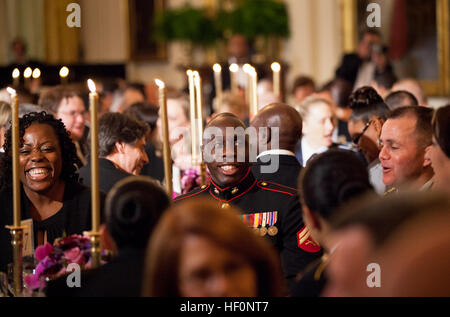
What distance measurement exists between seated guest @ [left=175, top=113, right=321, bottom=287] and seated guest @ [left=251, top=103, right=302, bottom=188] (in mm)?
480

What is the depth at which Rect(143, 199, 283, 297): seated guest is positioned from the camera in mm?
1658

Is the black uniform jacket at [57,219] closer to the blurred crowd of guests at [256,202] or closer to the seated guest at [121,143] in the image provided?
the blurred crowd of guests at [256,202]

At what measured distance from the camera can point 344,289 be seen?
1547 mm

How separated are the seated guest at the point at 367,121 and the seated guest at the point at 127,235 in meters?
2.47

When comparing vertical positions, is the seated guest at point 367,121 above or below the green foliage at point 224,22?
below

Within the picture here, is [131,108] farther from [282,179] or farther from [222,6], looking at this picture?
[222,6]

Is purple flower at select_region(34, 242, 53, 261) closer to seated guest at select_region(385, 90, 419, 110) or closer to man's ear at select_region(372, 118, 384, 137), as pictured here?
man's ear at select_region(372, 118, 384, 137)

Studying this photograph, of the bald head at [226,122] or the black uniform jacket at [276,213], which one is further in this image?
the bald head at [226,122]

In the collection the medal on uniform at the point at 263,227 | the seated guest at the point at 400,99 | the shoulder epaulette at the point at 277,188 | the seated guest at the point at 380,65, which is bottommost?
the medal on uniform at the point at 263,227

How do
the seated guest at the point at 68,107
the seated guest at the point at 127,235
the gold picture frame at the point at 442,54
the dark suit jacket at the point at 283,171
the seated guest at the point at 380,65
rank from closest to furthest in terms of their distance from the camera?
the seated guest at the point at 127,235 → the dark suit jacket at the point at 283,171 → the seated guest at the point at 68,107 → the seated guest at the point at 380,65 → the gold picture frame at the point at 442,54

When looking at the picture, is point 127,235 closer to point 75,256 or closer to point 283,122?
point 75,256

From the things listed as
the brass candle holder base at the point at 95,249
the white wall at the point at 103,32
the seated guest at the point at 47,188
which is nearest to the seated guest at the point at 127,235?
the brass candle holder base at the point at 95,249

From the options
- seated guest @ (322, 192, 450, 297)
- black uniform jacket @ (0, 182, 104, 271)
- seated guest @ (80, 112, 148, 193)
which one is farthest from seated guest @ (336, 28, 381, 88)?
seated guest @ (322, 192, 450, 297)

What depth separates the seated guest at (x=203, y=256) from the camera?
5.44 ft
